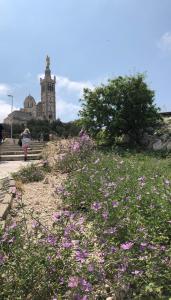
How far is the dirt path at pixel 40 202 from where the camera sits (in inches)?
228

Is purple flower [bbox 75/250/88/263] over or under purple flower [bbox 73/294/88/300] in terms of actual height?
over

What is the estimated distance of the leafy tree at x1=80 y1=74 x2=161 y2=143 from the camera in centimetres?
1592

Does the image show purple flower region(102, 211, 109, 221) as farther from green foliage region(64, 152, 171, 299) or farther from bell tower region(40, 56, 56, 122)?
bell tower region(40, 56, 56, 122)

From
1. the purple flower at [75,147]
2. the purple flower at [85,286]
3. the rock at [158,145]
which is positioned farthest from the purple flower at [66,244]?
the rock at [158,145]

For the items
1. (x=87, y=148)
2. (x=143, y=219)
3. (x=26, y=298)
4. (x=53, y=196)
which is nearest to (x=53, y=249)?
(x=26, y=298)

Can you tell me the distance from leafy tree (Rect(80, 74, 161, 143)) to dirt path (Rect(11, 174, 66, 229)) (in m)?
6.76

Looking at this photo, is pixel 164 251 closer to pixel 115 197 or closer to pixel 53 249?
pixel 53 249

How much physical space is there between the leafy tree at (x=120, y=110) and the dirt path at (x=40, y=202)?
22.2 feet

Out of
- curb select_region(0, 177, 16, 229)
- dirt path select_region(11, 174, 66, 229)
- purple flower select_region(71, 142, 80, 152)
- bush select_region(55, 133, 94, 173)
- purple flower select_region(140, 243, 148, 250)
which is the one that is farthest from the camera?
purple flower select_region(71, 142, 80, 152)

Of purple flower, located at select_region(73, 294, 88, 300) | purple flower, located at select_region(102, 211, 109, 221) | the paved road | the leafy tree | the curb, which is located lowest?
purple flower, located at select_region(73, 294, 88, 300)

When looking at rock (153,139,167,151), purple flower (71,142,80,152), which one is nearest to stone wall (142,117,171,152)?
rock (153,139,167,151)

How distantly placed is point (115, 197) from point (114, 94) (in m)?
11.4

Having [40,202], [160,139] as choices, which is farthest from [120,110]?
[40,202]

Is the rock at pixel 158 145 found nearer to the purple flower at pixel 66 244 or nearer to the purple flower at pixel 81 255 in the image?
the purple flower at pixel 66 244
